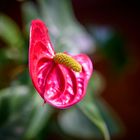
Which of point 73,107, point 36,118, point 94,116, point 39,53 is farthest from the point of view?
point 73,107

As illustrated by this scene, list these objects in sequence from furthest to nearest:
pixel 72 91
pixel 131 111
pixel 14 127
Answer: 1. pixel 131 111
2. pixel 14 127
3. pixel 72 91

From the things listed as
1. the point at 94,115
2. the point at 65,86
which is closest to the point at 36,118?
the point at 94,115

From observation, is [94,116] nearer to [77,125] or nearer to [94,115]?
[94,115]

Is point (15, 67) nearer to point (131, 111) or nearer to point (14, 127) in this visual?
point (14, 127)

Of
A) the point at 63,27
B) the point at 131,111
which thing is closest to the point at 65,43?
the point at 63,27

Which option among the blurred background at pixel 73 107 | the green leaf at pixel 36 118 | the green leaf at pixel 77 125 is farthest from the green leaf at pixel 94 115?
the green leaf at pixel 77 125

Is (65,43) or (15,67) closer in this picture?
(65,43)
